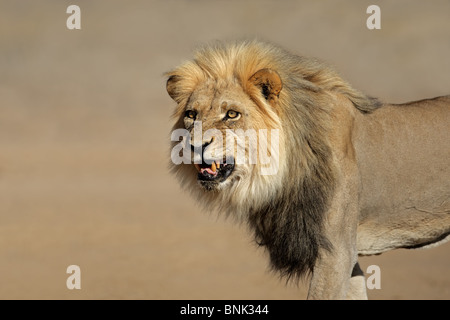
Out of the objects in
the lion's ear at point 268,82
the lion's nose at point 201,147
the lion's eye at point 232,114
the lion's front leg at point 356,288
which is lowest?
→ the lion's front leg at point 356,288

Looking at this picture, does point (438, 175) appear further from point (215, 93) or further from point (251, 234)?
point (215, 93)

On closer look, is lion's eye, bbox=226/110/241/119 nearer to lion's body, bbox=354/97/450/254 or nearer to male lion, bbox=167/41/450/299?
male lion, bbox=167/41/450/299

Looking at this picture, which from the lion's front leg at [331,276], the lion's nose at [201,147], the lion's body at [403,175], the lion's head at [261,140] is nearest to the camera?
the lion's nose at [201,147]

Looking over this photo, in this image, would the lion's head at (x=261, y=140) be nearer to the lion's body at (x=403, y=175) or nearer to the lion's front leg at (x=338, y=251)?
the lion's front leg at (x=338, y=251)

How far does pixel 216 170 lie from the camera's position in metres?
5.74

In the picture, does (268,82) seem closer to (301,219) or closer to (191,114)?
(191,114)

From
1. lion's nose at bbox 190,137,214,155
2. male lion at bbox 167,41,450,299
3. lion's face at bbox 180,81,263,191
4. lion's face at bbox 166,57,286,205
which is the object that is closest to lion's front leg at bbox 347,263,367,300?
male lion at bbox 167,41,450,299

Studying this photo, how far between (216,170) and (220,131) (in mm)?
273

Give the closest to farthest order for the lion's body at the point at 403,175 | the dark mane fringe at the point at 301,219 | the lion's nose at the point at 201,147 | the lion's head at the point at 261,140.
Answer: the lion's nose at the point at 201,147
the lion's head at the point at 261,140
the dark mane fringe at the point at 301,219
the lion's body at the point at 403,175

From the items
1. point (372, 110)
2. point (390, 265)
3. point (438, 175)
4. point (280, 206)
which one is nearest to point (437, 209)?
point (438, 175)

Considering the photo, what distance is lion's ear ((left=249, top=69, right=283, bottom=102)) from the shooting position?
19.2 feet

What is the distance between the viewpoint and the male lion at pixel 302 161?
5.84 meters

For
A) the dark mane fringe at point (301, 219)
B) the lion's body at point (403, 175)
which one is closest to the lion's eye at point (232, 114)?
the dark mane fringe at point (301, 219)

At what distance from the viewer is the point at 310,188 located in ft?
19.8
